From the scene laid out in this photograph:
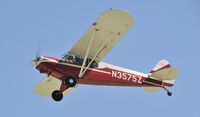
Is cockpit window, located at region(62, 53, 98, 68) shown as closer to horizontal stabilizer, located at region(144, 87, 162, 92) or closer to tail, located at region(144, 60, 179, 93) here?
tail, located at region(144, 60, 179, 93)

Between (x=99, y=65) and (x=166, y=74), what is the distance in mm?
3235

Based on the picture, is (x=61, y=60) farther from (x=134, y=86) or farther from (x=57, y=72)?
(x=134, y=86)

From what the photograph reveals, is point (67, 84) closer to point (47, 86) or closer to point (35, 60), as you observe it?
point (35, 60)

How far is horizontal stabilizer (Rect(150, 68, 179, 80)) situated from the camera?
2402cm

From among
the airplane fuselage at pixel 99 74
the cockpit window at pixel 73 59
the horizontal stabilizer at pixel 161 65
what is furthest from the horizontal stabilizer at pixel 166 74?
the cockpit window at pixel 73 59

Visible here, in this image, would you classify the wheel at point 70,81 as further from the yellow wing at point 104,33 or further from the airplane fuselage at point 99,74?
the yellow wing at point 104,33

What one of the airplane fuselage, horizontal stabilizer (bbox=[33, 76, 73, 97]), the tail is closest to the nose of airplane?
the airplane fuselage

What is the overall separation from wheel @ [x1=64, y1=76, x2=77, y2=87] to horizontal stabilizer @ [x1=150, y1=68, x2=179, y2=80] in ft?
13.6

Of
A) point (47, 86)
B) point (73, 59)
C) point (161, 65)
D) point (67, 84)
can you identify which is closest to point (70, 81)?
point (67, 84)

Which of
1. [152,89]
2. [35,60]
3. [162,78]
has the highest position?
[162,78]

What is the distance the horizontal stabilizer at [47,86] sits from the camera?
24.9 meters

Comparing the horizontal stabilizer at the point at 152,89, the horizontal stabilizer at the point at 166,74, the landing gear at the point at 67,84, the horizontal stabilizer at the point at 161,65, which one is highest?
the horizontal stabilizer at the point at 161,65

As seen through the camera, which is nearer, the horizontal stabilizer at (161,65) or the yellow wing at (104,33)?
the yellow wing at (104,33)

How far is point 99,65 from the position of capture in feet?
76.0
